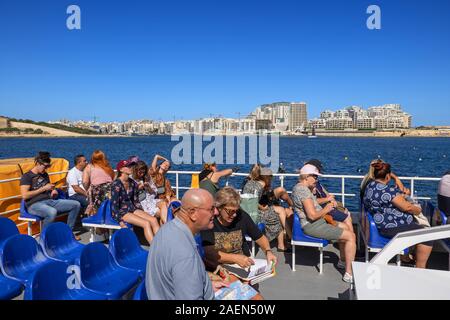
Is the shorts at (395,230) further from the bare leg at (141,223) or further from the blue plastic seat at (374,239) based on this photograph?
the bare leg at (141,223)

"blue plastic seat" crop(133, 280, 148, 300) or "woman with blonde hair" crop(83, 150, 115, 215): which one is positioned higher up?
"woman with blonde hair" crop(83, 150, 115, 215)

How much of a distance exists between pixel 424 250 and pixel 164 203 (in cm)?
335

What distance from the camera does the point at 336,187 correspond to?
19359 millimetres

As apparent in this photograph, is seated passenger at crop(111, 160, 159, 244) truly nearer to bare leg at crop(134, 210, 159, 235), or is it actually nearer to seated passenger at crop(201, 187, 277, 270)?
bare leg at crop(134, 210, 159, 235)

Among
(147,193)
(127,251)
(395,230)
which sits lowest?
(127,251)

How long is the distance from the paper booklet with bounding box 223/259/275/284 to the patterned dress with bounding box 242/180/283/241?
1.58 meters

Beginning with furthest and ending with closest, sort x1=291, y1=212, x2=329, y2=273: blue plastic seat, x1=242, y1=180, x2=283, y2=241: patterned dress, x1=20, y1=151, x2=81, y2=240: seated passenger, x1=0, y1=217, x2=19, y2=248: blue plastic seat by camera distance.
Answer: x1=20, y1=151, x2=81, y2=240: seated passenger < x1=242, y1=180, x2=283, y2=241: patterned dress < x1=291, y1=212, x2=329, y2=273: blue plastic seat < x1=0, y1=217, x2=19, y2=248: blue plastic seat

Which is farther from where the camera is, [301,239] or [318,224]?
[301,239]

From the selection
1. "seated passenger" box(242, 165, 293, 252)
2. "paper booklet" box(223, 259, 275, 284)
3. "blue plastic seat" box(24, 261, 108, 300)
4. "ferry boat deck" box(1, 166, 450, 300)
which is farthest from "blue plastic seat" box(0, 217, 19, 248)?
"seated passenger" box(242, 165, 293, 252)

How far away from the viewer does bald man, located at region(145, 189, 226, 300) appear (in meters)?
1.88

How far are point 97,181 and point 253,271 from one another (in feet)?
12.6

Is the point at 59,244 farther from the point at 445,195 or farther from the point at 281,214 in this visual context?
the point at 445,195

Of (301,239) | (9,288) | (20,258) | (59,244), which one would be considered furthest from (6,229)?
(301,239)

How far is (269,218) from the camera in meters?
4.56
